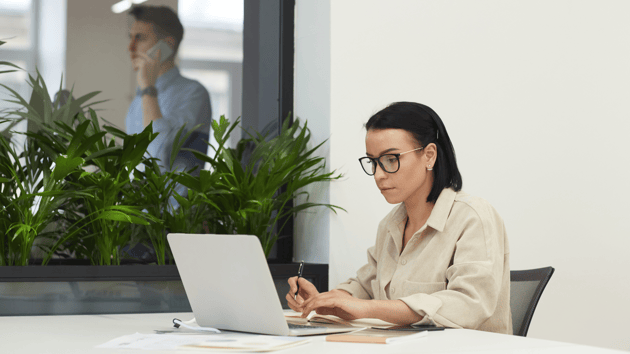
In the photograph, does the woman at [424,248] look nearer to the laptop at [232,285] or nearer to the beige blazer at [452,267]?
the beige blazer at [452,267]

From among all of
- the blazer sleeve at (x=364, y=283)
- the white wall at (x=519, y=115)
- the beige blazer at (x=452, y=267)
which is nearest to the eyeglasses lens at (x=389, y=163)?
the beige blazer at (x=452, y=267)

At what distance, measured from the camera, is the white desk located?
1255 mm

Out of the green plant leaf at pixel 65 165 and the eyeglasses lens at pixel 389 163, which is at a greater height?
the eyeglasses lens at pixel 389 163

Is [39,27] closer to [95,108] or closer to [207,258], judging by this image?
[95,108]

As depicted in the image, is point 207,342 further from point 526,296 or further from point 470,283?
point 526,296

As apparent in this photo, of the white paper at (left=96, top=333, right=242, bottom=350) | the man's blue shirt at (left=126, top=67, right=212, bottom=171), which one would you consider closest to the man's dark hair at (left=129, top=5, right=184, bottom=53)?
the man's blue shirt at (left=126, top=67, right=212, bottom=171)

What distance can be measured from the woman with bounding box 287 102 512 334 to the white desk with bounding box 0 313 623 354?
0.13 meters

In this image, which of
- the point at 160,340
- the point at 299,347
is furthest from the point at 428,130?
the point at 160,340

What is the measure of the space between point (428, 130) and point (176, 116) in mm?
1335

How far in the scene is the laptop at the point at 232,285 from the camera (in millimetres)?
1368

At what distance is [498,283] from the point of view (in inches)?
68.4

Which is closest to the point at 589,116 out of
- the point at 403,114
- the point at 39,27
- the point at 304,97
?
the point at 304,97

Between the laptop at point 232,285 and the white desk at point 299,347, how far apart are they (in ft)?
0.39

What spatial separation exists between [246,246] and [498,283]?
0.76 meters
